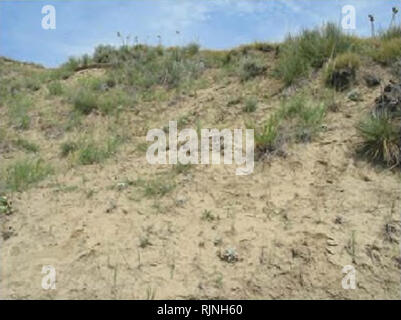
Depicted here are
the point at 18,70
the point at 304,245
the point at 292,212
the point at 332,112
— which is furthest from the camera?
the point at 18,70

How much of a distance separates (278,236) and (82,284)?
1.92 meters

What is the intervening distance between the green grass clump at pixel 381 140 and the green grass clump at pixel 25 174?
13.5ft

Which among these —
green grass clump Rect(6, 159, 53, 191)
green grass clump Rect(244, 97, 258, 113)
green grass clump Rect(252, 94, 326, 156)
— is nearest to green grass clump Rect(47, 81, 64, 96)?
green grass clump Rect(6, 159, 53, 191)

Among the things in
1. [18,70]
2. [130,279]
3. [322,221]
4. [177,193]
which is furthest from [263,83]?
[18,70]

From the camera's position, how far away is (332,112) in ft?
21.1

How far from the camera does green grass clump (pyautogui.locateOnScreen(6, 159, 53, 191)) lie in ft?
19.7

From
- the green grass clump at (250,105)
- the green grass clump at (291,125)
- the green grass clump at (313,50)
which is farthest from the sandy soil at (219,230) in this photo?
the green grass clump at (313,50)

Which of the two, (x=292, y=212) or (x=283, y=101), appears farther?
(x=283, y=101)

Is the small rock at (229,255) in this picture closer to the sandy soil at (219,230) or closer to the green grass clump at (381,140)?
the sandy soil at (219,230)

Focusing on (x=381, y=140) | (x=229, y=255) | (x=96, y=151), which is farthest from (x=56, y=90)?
(x=381, y=140)

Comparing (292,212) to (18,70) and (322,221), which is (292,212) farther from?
(18,70)

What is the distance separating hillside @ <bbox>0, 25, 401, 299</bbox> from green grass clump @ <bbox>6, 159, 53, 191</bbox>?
3 centimetres

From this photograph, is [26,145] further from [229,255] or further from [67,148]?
A: [229,255]

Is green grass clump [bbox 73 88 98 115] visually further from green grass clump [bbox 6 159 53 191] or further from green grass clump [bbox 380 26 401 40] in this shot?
green grass clump [bbox 380 26 401 40]
